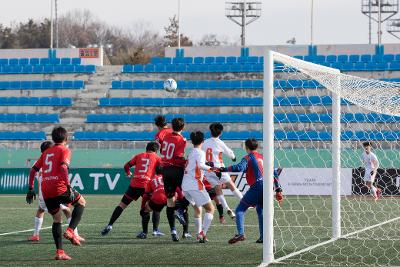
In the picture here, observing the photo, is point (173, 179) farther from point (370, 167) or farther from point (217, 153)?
point (370, 167)

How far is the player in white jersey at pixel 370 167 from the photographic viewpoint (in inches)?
985

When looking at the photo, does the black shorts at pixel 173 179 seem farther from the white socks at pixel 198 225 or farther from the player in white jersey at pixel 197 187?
the white socks at pixel 198 225

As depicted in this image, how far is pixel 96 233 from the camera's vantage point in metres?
14.9

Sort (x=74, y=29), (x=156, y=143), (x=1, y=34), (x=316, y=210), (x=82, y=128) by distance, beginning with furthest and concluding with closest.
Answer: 1. (x=74, y=29)
2. (x=1, y=34)
3. (x=82, y=128)
4. (x=316, y=210)
5. (x=156, y=143)

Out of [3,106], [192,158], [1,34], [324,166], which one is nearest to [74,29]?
[1,34]

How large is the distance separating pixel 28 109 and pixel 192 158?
92.9ft

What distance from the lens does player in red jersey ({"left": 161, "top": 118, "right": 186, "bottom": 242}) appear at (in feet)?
44.9

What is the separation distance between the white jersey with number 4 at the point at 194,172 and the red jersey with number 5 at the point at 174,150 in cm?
44

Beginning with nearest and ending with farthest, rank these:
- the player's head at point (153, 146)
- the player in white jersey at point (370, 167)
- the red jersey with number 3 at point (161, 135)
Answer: the player's head at point (153, 146)
the red jersey with number 3 at point (161, 135)
the player in white jersey at point (370, 167)

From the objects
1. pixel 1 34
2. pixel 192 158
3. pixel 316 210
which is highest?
pixel 1 34

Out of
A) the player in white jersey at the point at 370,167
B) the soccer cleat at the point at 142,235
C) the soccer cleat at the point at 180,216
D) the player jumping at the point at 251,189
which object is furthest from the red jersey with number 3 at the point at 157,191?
the player in white jersey at the point at 370,167

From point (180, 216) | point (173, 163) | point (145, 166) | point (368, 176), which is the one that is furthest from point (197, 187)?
point (368, 176)

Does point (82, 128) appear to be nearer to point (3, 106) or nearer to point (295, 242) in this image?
point (3, 106)

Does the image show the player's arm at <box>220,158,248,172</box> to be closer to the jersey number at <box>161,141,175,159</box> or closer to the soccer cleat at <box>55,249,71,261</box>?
the jersey number at <box>161,141,175,159</box>
